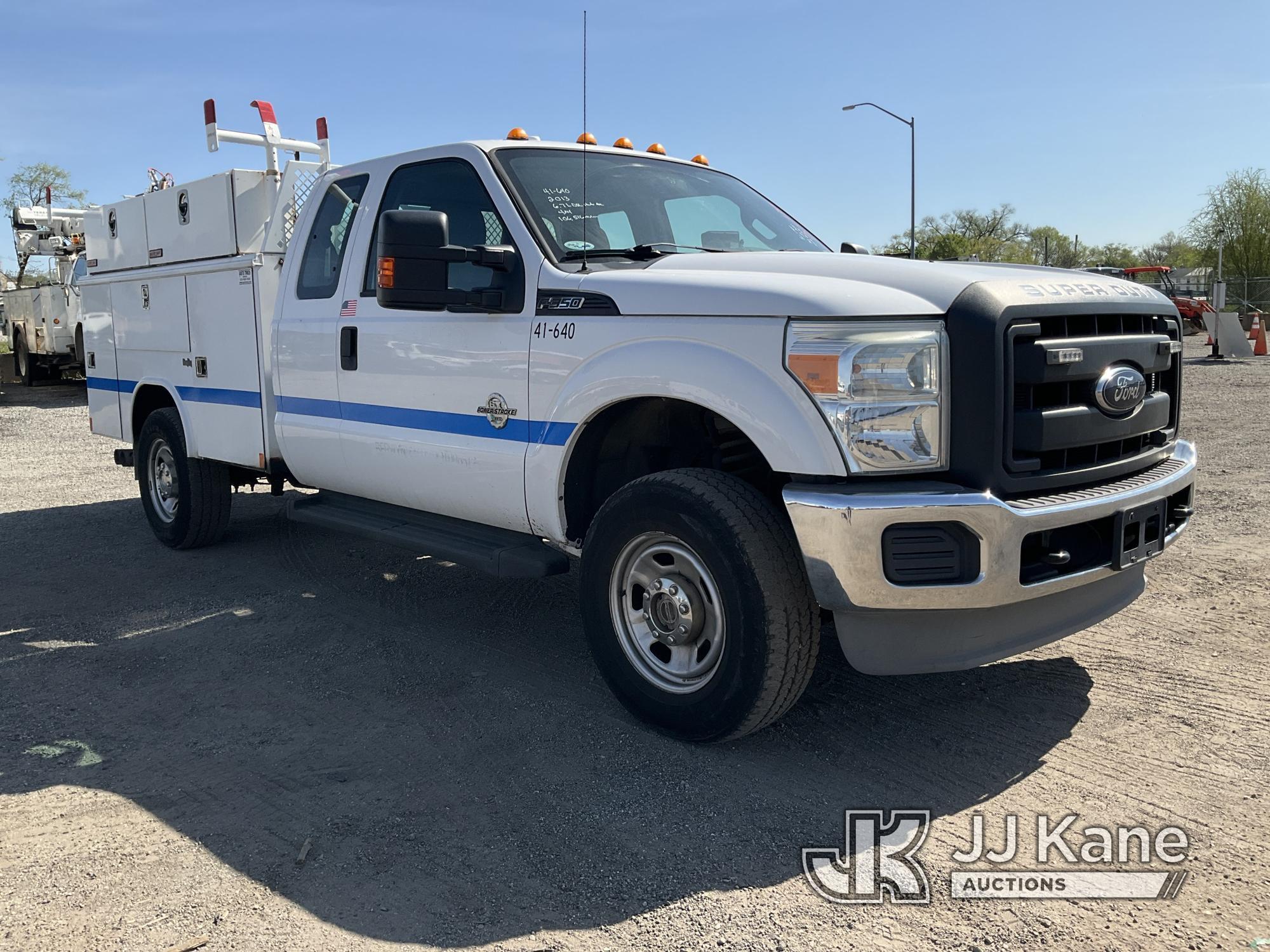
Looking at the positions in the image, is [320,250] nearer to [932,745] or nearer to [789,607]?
[789,607]

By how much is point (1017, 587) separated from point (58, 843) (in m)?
3.04

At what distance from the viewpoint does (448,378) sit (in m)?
4.66

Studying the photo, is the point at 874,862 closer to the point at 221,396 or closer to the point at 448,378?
the point at 448,378

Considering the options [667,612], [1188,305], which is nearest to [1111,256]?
[1188,305]

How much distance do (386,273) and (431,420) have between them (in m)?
0.72

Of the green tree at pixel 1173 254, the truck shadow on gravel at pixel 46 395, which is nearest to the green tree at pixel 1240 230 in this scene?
the green tree at pixel 1173 254

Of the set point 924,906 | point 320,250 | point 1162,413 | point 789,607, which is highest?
point 320,250

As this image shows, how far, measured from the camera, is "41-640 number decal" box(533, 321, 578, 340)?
13.4 ft

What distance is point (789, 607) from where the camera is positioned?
350 cm

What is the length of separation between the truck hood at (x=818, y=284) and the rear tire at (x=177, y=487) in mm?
3879

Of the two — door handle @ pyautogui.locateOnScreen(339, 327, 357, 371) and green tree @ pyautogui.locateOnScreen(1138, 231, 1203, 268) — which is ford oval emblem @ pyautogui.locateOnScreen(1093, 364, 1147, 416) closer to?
door handle @ pyautogui.locateOnScreen(339, 327, 357, 371)

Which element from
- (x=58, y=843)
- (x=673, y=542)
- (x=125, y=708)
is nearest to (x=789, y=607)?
(x=673, y=542)

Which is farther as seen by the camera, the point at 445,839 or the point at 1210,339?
the point at 1210,339

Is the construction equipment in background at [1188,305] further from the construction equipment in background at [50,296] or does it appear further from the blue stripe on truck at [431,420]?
the blue stripe on truck at [431,420]
